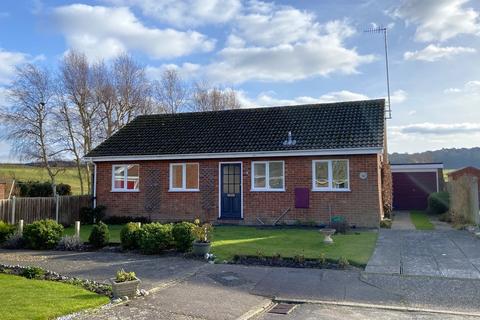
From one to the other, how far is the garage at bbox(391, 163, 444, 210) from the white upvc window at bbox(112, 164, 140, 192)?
16.3m

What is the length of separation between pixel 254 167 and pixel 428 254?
8.66m

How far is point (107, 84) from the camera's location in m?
33.8

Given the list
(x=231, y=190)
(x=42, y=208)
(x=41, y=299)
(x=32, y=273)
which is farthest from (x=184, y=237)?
(x=42, y=208)

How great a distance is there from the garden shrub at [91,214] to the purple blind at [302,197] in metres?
9.15

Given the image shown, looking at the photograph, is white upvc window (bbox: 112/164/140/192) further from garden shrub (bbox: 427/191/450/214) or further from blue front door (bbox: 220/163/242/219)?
garden shrub (bbox: 427/191/450/214)

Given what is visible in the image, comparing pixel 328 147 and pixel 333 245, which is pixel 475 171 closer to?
pixel 328 147

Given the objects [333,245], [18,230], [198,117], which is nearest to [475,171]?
[198,117]

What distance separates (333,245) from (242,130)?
917 cm

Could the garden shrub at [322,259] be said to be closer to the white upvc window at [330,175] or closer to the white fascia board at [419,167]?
the white upvc window at [330,175]

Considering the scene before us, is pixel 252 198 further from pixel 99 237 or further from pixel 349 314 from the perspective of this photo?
pixel 349 314

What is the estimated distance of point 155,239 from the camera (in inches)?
458

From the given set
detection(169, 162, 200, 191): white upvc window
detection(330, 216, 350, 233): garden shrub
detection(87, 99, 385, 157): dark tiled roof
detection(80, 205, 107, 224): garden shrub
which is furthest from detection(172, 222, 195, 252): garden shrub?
detection(80, 205, 107, 224): garden shrub

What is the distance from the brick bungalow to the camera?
16.9 meters

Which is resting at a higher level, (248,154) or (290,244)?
(248,154)
